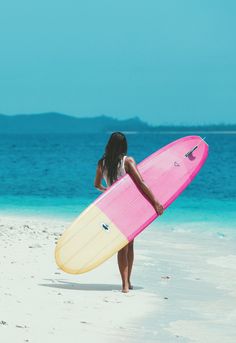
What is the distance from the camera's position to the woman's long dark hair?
19.9 ft

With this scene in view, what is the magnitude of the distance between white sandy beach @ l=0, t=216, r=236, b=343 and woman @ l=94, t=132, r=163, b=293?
0.27m

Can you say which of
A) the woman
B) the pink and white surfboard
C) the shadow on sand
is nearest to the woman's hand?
the woman

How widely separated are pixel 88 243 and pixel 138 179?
0.73m

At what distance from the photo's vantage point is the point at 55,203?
21047 millimetres

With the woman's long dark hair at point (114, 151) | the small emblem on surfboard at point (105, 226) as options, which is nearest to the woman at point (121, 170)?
the woman's long dark hair at point (114, 151)

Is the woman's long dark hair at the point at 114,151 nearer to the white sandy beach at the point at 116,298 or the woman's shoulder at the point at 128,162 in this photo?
the woman's shoulder at the point at 128,162

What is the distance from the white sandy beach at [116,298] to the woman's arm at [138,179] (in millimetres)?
774

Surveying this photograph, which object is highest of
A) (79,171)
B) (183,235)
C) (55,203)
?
(183,235)

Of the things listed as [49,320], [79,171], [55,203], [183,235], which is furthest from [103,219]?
[79,171]

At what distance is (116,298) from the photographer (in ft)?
20.4

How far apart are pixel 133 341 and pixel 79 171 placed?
37.9 m

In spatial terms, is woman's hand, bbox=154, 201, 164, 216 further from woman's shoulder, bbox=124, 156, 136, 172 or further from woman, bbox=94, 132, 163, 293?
woman's shoulder, bbox=124, 156, 136, 172

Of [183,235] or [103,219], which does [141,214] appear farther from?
[183,235]

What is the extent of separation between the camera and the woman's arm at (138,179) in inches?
241
